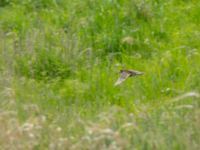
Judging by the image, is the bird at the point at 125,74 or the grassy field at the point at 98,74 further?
the bird at the point at 125,74

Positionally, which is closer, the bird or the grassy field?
the grassy field

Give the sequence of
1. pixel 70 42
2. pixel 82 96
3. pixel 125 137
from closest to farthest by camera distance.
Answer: pixel 125 137 → pixel 82 96 → pixel 70 42

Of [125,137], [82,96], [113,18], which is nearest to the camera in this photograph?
[125,137]

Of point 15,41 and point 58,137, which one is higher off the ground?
point 58,137

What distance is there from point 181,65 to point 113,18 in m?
1.03

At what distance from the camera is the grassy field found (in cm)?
470

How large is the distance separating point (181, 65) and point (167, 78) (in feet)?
0.61

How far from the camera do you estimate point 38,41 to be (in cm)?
655

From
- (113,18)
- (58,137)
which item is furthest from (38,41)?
(58,137)

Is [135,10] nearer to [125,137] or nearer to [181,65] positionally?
[181,65]

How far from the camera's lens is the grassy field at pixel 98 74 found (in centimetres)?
470

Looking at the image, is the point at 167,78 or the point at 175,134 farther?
the point at 167,78

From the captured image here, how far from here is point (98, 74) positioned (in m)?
6.20

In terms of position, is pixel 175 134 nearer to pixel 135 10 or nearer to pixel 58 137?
pixel 58 137
